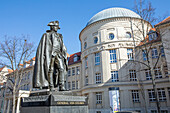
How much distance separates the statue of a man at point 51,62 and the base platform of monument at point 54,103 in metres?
0.54

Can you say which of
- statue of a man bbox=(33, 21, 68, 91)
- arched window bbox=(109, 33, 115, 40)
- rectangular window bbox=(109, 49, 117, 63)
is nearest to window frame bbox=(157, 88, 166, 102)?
rectangular window bbox=(109, 49, 117, 63)

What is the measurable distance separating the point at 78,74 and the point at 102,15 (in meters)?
14.7

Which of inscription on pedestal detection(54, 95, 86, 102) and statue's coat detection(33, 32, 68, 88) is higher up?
statue's coat detection(33, 32, 68, 88)

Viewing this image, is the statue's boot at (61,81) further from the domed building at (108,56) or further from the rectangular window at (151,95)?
the rectangular window at (151,95)

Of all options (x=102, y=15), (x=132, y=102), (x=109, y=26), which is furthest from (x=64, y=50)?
(x=102, y=15)

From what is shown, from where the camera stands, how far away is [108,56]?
95.3 ft

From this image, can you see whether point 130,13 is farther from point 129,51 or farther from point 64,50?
point 64,50

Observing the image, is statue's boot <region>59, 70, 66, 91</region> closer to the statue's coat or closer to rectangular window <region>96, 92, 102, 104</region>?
the statue's coat

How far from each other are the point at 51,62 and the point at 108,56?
2422 cm

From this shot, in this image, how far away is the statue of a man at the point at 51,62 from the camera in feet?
17.3

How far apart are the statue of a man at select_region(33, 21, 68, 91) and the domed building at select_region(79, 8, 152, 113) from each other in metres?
21.2

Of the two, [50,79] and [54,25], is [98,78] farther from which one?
[50,79]

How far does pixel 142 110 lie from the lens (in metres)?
25.2

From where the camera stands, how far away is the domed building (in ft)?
88.0
